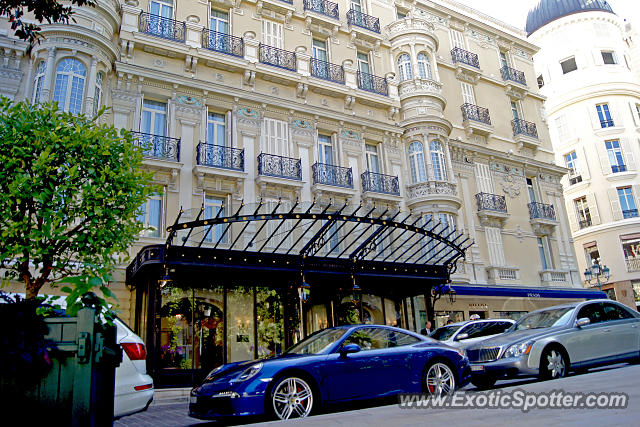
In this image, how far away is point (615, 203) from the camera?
31.8m

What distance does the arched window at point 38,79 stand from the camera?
548 inches

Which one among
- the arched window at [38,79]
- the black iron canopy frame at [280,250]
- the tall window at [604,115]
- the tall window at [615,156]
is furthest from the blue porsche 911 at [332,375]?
the tall window at [604,115]

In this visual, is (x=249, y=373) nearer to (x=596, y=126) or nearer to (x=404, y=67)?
(x=404, y=67)

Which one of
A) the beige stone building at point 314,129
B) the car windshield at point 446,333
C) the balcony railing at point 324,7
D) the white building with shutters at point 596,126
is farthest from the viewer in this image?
the white building with shutters at point 596,126

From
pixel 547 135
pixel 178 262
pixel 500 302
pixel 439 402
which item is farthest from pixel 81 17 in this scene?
→ pixel 547 135

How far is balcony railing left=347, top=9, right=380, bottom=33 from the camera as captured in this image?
2205 centimetres

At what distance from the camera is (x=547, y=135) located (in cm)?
2784

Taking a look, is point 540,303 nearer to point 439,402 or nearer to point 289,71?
point 289,71

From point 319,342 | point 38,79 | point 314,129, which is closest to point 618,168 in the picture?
point 314,129

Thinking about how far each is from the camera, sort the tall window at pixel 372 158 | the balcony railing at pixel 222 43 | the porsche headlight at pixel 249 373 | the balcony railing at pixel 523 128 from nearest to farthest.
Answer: the porsche headlight at pixel 249 373 → the balcony railing at pixel 222 43 → the tall window at pixel 372 158 → the balcony railing at pixel 523 128

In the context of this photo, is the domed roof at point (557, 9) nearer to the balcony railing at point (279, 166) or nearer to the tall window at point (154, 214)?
the balcony railing at point (279, 166)

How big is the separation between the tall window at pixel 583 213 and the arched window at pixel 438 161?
18066 millimetres

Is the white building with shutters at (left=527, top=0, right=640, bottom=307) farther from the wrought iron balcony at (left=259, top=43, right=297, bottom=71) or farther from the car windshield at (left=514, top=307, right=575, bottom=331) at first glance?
the car windshield at (left=514, top=307, right=575, bottom=331)

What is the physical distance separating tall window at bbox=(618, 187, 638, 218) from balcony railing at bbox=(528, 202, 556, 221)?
32.7 ft
